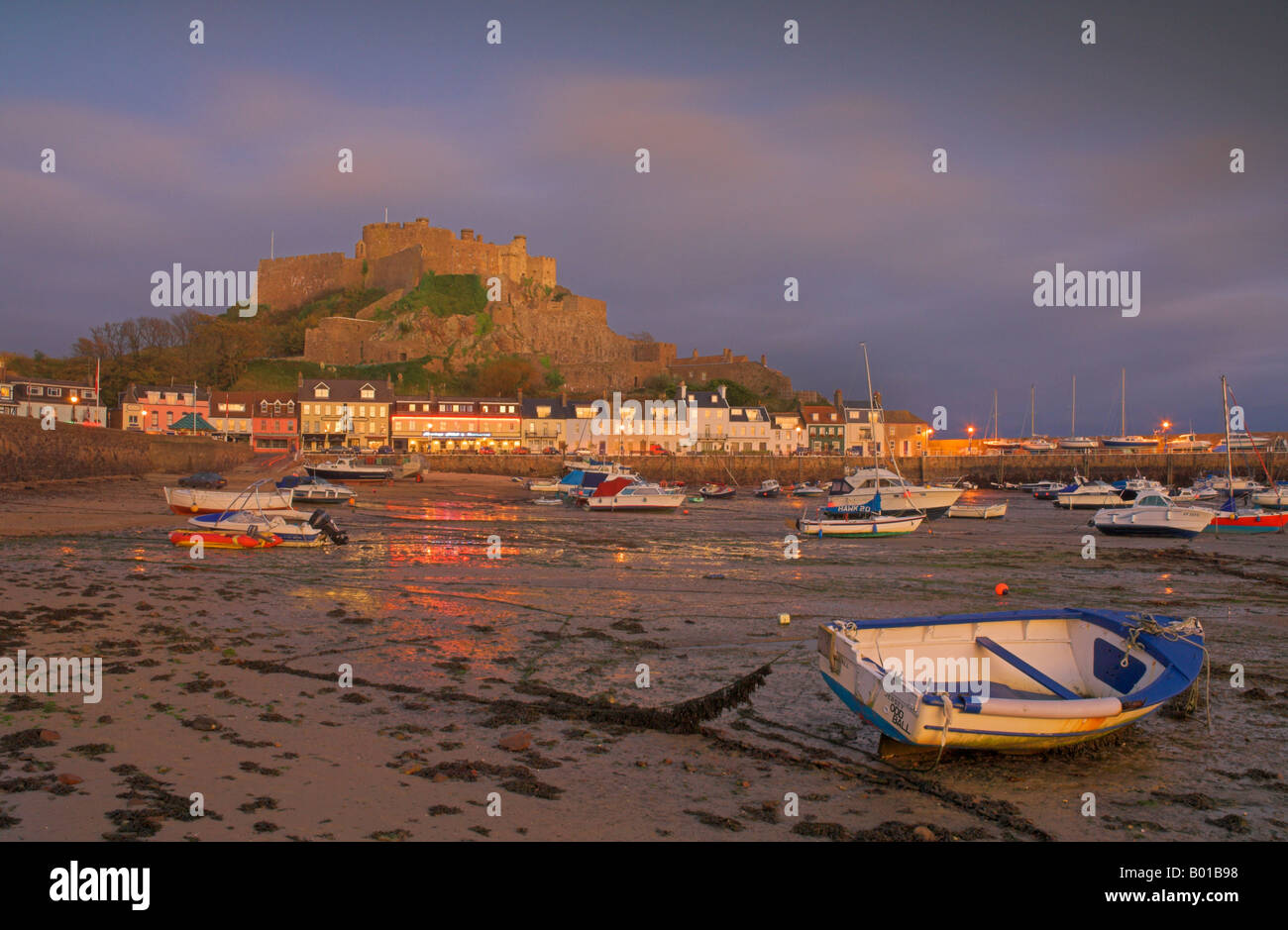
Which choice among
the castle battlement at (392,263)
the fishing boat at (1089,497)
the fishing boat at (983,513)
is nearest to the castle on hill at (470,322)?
the castle battlement at (392,263)

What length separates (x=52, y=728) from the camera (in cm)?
646

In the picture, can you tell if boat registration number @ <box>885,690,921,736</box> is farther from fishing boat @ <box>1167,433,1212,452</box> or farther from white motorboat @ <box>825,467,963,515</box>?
fishing boat @ <box>1167,433,1212,452</box>

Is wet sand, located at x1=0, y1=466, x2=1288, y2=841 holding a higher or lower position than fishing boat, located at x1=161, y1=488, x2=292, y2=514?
lower

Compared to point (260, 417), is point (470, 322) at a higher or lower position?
higher

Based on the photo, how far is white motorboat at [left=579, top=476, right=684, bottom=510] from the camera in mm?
35406

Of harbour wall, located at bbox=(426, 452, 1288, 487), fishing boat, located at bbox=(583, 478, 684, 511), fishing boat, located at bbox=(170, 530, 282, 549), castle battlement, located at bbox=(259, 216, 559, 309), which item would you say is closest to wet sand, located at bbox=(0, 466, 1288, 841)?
fishing boat, located at bbox=(170, 530, 282, 549)

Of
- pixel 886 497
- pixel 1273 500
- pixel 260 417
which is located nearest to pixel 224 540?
pixel 886 497

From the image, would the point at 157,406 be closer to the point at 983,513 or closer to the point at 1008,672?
the point at 983,513

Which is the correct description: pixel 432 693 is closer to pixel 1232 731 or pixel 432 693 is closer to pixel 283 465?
pixel 1232 731

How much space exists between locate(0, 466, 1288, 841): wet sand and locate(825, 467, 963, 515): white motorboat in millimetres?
11276

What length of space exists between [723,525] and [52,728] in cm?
2560

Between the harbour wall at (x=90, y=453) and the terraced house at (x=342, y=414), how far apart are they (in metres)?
20.4

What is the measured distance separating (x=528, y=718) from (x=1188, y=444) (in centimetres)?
11262

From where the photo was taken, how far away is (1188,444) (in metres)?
97.9
